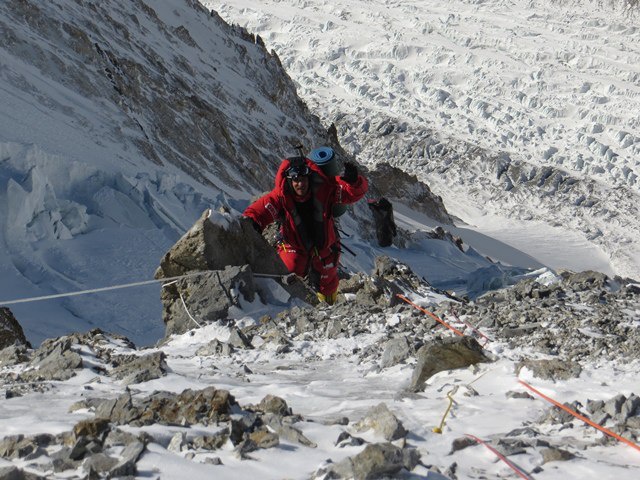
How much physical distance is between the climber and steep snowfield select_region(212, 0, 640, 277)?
2814cm

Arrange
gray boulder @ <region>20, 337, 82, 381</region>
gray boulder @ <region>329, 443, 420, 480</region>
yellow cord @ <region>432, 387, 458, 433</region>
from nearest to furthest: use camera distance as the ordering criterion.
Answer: gray boulder @ <region>329, 443, 420, 480</region>, yellow cord @ <region>432, 387, 458, 433</region>, gray boulder @ <region>20, 337, 82, 381</region>

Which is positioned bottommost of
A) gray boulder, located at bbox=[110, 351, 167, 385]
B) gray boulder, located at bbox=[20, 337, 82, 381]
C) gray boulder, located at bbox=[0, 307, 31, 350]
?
gray boulder, located at bbox=[0, 307, 31, 350]

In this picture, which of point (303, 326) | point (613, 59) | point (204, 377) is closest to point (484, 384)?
point (204, 377)

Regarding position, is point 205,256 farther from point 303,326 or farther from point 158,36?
point 158,36

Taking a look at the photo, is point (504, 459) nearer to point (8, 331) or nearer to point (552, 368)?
point (552, 368)

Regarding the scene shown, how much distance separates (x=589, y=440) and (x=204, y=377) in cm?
220

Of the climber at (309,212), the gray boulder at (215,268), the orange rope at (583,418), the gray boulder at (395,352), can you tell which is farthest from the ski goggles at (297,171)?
the orange rope at (583,418)

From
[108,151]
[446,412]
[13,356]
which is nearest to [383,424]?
[446,412]

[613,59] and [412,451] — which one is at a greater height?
[613,59]

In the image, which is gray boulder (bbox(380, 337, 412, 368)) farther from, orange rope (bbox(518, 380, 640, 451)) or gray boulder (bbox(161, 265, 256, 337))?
gray boulder (bbox(161, 265, 256, 337))

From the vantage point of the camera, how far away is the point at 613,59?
5081 centimetres

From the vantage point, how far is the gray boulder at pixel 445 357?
3941 mm

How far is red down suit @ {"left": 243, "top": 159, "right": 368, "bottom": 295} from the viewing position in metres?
6.93

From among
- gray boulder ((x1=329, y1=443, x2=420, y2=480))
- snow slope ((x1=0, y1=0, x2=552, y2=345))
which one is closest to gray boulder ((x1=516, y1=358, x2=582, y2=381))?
gray boulder ((x1=329, y1=443, x2=420, y2=480))
